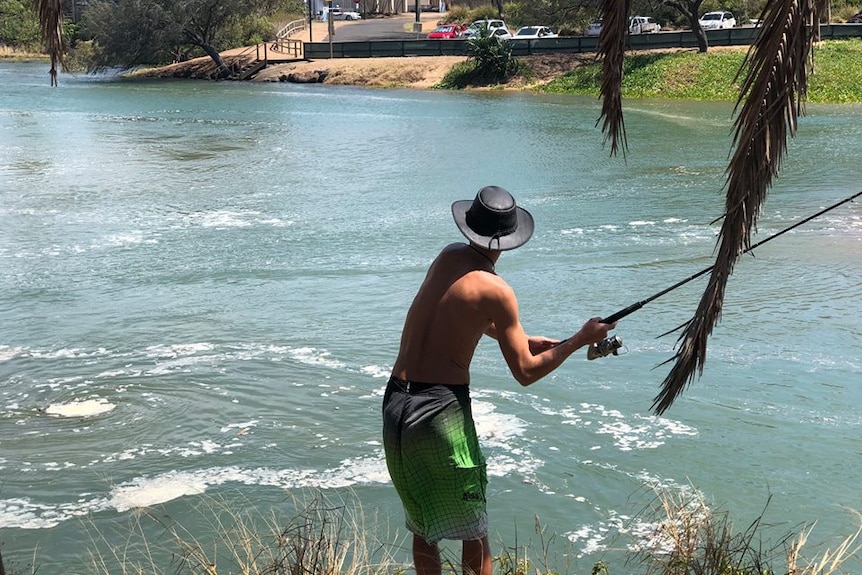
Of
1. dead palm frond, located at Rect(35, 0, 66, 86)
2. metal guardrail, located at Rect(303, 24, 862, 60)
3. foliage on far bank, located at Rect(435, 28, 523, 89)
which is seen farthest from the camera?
foliage on far bank, located at Rect(435, 28, 523, 89)

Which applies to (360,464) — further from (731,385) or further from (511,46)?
(511,46)

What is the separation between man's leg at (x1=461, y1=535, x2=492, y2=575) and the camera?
12.9 ft

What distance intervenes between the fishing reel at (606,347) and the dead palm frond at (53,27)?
111 inches

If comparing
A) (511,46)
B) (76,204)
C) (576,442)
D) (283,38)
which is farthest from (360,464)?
(283,38)

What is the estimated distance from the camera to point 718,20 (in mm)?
51500

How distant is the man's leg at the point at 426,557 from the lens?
3.96m

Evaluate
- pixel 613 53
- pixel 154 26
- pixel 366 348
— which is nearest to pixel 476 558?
pixel 613 53

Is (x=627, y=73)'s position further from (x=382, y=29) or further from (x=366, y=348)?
(x=366, y=348)

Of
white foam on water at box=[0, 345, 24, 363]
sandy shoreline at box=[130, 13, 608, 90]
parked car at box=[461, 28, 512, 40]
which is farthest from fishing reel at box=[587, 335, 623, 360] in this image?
parked car at box=[461, 28, 512, 40]

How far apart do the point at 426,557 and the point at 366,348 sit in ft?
17.0

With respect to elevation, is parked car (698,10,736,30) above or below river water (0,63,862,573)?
above

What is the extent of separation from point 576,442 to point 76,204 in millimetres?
11596

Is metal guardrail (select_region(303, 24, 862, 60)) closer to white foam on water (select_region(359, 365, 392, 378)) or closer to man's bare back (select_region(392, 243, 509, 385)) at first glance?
white foam on water (select_region(359, 365, 392, 378))

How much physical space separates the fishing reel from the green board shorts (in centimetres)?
52
